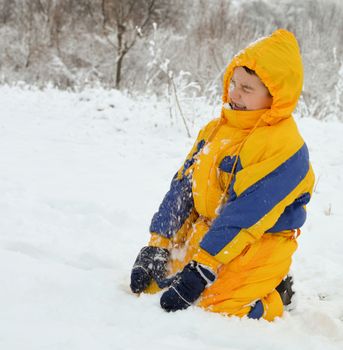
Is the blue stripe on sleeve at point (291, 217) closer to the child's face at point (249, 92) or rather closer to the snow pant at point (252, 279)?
the snow pant at point (252, 279)

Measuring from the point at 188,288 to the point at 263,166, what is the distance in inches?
21.7

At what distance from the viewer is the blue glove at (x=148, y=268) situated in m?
2.05

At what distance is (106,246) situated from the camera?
2.75 metres

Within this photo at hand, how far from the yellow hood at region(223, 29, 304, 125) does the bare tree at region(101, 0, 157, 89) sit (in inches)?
564

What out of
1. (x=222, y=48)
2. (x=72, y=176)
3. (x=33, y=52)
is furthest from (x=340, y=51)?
(x=72, y=176)

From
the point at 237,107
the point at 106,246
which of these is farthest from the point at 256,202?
the point at 106,246

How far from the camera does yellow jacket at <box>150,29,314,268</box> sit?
1777 mm

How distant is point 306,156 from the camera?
186cm

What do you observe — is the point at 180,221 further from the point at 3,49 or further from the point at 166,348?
the point at 3,49

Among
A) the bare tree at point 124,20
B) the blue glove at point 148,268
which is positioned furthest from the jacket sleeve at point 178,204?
the bare tree at point 124,20

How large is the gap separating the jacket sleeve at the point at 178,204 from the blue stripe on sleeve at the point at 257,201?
0.39 meters

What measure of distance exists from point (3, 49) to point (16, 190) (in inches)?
627

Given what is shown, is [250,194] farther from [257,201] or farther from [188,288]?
[188,288]

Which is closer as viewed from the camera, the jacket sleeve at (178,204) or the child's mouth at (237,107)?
the child's mouth at (237,107)
